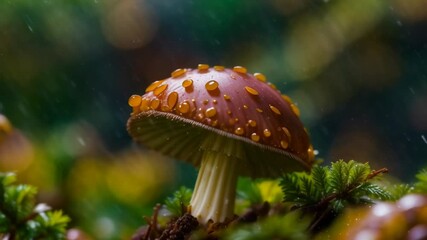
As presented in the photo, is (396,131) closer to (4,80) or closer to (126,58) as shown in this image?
(126,58)

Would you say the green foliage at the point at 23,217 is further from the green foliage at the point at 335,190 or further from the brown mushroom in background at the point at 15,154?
the brown mushroom in background at the point at 15,154

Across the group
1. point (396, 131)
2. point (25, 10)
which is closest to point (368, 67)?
point (396, 131)

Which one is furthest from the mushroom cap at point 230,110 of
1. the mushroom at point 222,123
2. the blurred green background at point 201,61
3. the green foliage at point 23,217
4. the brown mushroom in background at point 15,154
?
the blurred green background at point 201,61

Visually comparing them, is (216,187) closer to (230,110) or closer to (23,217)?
(230,110)

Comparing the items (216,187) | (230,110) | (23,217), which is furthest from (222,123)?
(23,217)

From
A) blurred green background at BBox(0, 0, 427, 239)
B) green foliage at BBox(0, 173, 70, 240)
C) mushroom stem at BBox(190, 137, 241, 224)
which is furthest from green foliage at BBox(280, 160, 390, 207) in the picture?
blurred green background at BBox(0, 0, 427, 239)

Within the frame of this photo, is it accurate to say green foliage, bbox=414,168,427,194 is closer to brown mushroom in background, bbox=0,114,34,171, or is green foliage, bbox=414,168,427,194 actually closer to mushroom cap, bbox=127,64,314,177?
mushroom cap, bbox=127,64,314,177
